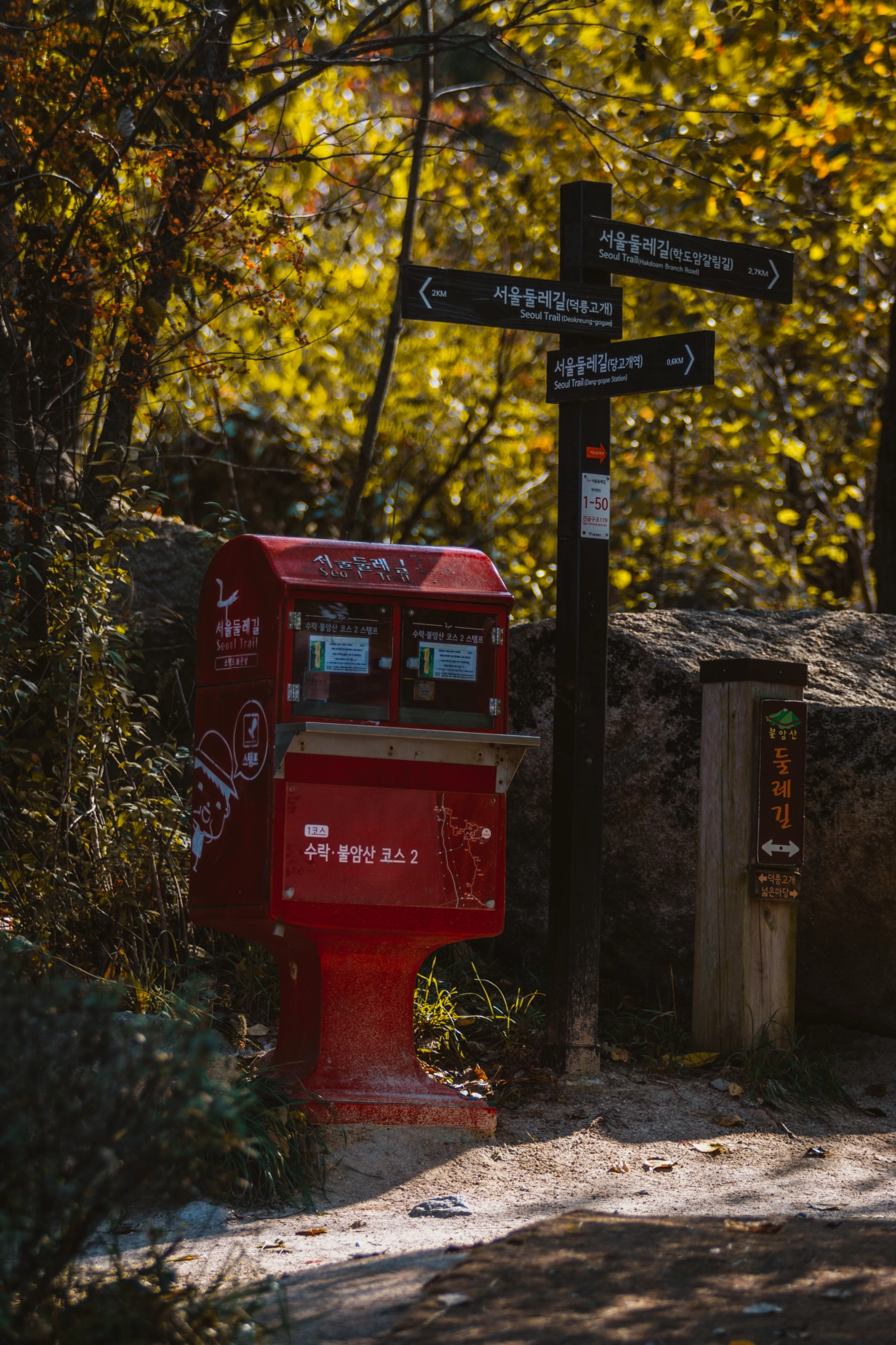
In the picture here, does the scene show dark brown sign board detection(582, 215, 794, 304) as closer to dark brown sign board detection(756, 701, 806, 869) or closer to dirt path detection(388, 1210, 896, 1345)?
dark brown sign board detection(756, 701, 806, 869)

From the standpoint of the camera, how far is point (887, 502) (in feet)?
28.9

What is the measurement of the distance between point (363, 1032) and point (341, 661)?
4.18 feet

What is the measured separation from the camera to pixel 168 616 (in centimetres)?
693

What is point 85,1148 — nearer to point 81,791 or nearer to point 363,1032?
point 363,1032

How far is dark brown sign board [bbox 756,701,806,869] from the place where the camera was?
17.6ft

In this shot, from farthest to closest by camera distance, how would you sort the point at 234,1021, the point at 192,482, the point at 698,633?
the point at 192,482 < the point at 698,633 < the point at 234,1021

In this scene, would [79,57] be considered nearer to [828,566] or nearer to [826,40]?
[826,40]

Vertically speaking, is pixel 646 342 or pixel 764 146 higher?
pixel 764 146

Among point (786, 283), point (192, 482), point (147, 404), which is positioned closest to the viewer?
point (786, 283)

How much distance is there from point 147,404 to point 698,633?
9.73 ft

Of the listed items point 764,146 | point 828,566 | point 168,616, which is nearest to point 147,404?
point 168,616

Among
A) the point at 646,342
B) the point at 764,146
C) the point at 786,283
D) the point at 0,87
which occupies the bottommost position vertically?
the point at 646,342

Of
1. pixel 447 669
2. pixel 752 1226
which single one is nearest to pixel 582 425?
pixel 447 669

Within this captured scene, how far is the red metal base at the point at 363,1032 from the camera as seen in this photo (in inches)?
180
